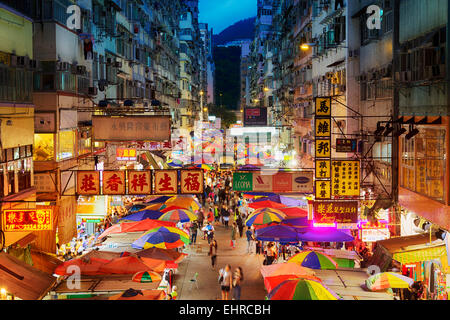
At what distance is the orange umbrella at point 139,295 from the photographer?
39.6ft

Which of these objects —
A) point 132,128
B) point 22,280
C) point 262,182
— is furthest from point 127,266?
point 132,128

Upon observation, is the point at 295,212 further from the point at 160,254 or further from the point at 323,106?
the point at 160,254

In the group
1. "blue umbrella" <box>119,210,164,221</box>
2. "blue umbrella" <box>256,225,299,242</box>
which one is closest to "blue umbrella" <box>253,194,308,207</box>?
"blue umbrella" <box>119,210,164,221</box>

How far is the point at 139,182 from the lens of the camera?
59.4 ft

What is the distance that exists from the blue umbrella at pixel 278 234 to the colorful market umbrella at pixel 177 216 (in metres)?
4.29

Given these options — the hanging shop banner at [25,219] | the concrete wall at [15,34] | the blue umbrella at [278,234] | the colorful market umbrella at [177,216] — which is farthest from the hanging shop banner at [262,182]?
the concrete wall at [15,34]

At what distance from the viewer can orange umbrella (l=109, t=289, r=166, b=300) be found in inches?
476

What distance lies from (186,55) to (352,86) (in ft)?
155

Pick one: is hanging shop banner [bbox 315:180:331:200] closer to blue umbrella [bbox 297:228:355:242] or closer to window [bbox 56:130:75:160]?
blue umbrella [bbox 297:228:355:242]

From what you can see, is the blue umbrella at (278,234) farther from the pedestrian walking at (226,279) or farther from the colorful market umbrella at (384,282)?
the colorful market umbrella at (384,282)

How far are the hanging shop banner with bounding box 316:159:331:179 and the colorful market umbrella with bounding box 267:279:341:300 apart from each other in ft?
16.3

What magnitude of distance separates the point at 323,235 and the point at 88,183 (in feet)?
30.2

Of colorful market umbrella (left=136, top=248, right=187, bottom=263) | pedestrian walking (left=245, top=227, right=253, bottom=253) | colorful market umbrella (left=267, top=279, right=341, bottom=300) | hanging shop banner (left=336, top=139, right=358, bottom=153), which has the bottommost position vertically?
pedestrian walking (left=245, top=227, right=253, bottom=253)

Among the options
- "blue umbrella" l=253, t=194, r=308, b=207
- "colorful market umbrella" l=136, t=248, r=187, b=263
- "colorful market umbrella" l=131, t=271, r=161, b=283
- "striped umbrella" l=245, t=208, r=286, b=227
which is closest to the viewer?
"colorful market umbrella" l=131, t=271, r=161, b=283
